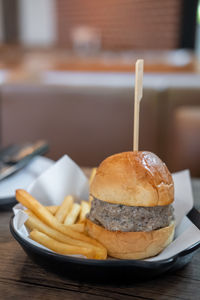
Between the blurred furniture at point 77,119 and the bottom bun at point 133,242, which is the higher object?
the bottom bun at point 133,242

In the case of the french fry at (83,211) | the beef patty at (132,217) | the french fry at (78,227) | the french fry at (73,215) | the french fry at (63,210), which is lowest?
the french fry at (83,211)

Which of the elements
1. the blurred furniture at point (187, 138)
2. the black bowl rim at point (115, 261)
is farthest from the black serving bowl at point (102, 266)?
the blurred furniture at point (187, 138)

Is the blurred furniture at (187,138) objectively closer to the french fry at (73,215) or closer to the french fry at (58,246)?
the french fry at (73,215)

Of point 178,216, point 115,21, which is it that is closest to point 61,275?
point 178,216

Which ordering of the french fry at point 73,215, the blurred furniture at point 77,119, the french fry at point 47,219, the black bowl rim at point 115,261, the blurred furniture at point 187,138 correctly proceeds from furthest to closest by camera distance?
the blurred furniture at point 77,119 → the blurred furniture at point 187,138 → the french fry at point 73,215 → the french fry at point 47,219 → the black bowl rim at point 115,261

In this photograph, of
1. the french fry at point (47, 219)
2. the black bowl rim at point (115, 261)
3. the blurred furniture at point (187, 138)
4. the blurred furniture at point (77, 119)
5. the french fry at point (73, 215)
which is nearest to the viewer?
the black bowl rim at point (115, 261)

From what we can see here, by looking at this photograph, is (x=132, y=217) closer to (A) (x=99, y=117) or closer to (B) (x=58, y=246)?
(B) (x=58, y=246)

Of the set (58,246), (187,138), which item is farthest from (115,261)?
(187,138)

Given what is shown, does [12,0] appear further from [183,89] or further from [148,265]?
[148,265]
